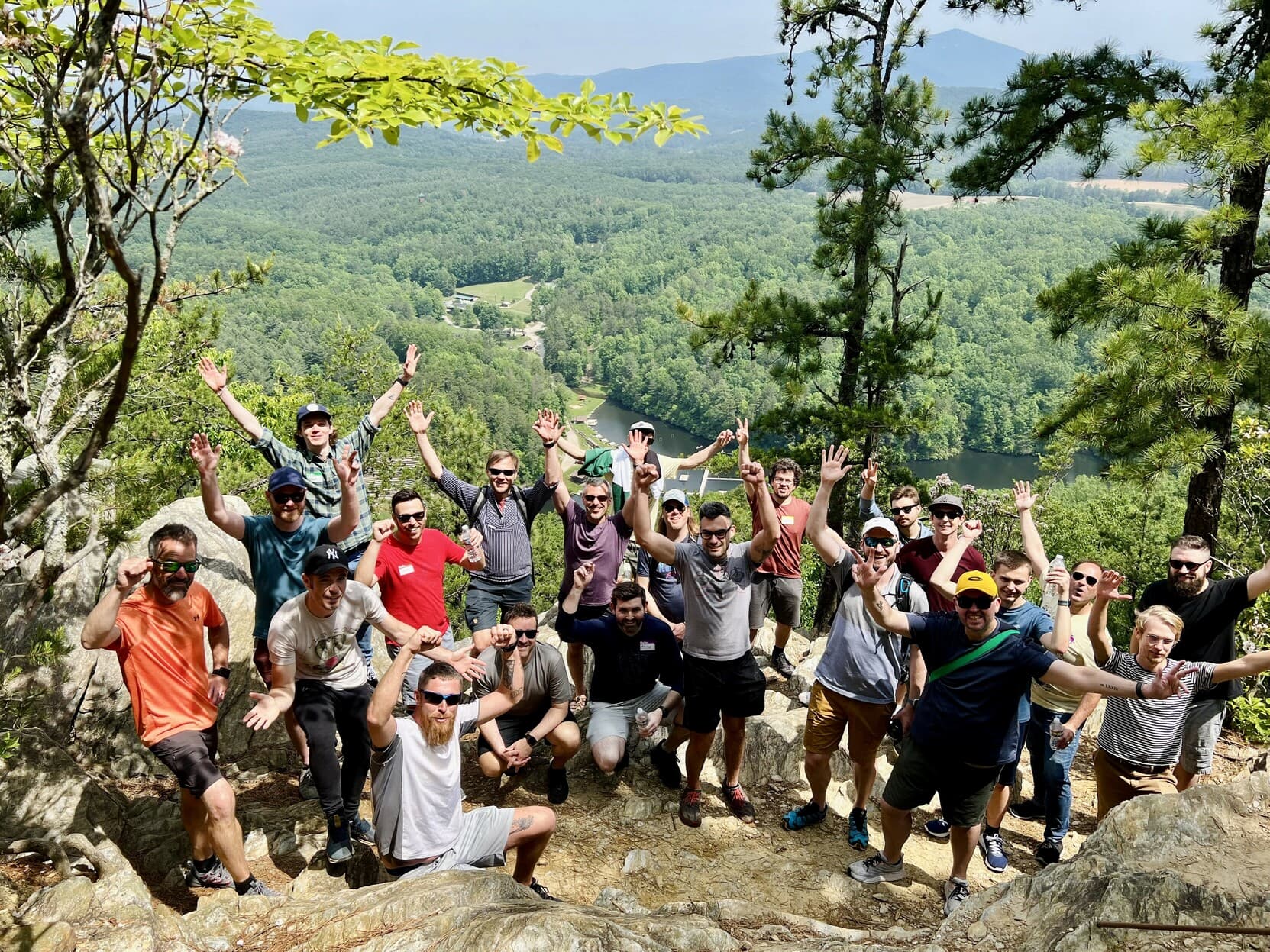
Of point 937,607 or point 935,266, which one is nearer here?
point 937,607

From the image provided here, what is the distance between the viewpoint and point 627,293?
18200 centimetres

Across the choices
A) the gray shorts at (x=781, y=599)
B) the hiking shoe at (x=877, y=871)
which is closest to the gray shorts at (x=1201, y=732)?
the hiking shoe at (x=877, y=871)

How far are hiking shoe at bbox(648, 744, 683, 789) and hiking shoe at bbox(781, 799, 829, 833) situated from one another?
837 mm

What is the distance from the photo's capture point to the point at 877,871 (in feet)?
17.4

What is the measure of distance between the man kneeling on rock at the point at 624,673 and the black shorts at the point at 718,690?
348 millimetres

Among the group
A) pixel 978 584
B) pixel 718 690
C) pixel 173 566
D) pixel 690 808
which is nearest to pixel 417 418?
pixel 173 566

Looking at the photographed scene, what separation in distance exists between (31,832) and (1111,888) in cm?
569

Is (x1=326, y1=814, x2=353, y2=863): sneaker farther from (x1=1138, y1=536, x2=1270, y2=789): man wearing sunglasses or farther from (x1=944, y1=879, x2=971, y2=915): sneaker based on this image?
(x1=1138, y1=536, x2=1270, y2=789): man wearing sunglasses

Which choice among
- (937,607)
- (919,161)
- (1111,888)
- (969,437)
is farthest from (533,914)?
(969,437)

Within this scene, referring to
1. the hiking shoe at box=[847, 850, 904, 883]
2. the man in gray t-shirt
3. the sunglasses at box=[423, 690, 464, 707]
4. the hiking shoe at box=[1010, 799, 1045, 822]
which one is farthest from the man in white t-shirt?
the hiking shoe at box=[1010, 799, 1045, 822]

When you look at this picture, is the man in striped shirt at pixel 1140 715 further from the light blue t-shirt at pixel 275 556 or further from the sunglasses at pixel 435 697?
the light blue t-shirt at pixel 275 556

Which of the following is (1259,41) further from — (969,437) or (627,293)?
(627,293)

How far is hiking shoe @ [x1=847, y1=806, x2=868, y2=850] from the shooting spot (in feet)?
18.7

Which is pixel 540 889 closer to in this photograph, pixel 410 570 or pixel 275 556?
pixel 410 570
